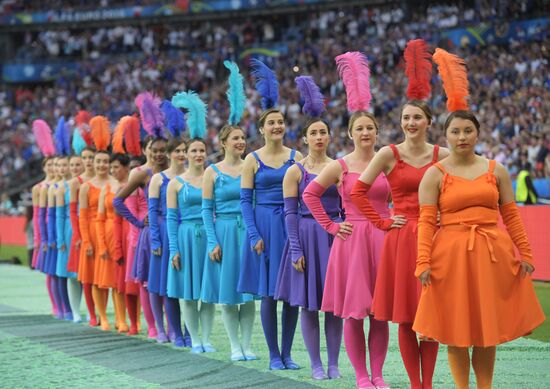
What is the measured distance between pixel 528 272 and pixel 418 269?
58 centimetres

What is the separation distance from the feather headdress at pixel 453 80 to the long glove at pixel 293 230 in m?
1.77

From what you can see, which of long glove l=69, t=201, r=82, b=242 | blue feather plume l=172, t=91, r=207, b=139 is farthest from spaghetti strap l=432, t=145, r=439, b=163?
long glove l=69, t=201, r=82, b=242

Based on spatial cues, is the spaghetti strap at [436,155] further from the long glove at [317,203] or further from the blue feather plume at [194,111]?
the blue feather plume at [194,111]

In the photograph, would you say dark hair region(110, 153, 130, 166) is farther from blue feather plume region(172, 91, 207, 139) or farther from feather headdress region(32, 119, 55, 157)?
feather headdress region(32, 119, 55, 157)

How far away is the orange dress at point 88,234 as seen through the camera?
12070mm

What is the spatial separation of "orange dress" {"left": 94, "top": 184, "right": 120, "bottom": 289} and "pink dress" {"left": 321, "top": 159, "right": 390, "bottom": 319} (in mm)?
4595

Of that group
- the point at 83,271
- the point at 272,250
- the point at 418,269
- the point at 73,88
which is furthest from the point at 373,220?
the point at 73,88

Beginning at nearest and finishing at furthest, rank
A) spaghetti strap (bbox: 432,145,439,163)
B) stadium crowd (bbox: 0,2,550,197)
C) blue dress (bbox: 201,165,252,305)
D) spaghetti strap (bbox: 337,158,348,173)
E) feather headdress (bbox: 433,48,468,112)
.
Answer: feather headdress (bbox: 433,48,468,112) < spaghetti strap (bbox: 432,145,439,163) < spaghetti strap (bbox: 337,158,348,173) < blue dress (bbox: 201,165,252,305) < stadium crowd (bbox: 0,2,550,197)

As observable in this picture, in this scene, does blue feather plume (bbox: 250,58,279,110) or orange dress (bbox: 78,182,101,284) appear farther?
orange dress (bbox: 78,182,101,284)

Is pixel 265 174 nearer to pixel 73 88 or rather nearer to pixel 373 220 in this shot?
pixel 373 220

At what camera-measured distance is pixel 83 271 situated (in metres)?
12.1

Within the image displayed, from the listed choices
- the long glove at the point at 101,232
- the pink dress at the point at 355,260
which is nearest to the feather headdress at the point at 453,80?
the pink dress at the point at 355,260


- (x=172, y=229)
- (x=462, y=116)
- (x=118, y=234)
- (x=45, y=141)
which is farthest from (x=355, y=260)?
(x=45, y=141)

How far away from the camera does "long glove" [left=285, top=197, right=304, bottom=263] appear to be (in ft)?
25.3
